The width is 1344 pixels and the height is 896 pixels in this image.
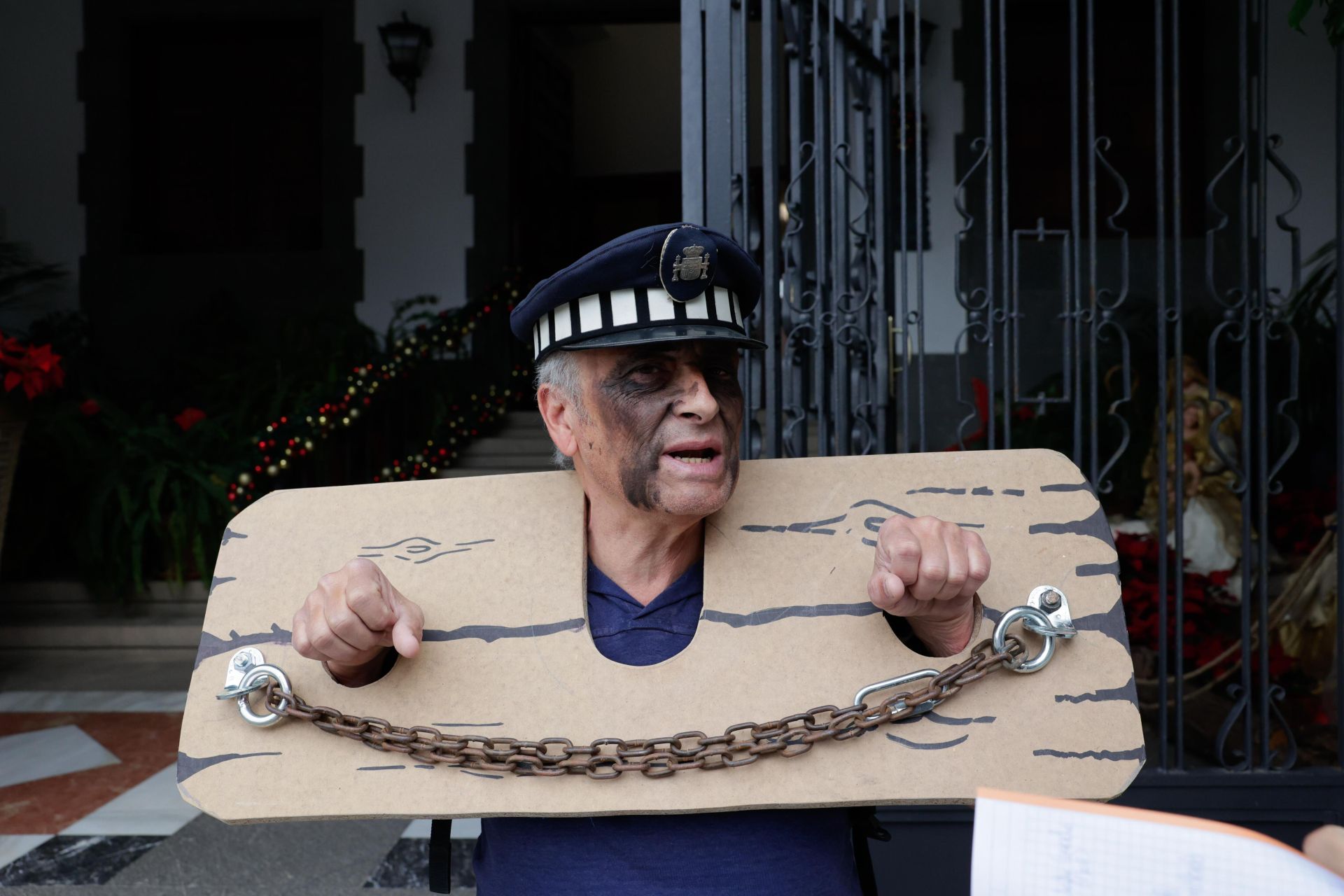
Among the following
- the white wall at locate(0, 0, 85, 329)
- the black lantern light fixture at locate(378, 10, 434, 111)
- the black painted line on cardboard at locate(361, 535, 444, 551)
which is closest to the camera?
the black painted line on cardboard at locate(361, 535, 444, 551)

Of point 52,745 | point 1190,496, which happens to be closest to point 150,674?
point 52,745

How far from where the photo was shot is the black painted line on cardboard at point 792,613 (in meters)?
1.25

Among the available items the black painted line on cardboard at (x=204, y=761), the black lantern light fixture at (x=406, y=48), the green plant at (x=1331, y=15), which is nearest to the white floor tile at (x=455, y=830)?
the black painted line on cardboard at (x=204, y=761)

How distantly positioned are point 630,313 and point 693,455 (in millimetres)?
205

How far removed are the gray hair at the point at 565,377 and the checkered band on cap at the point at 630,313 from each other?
0.04m

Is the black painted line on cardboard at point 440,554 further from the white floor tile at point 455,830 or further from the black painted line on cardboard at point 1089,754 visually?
the white floor tile at point 455,830

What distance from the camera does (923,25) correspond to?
7.24 m

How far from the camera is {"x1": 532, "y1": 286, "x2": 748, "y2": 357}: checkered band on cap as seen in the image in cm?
132

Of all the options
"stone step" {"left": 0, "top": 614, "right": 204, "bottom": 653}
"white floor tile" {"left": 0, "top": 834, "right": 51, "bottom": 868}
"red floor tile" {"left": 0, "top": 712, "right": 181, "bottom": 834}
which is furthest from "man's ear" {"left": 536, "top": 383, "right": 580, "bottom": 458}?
"stone step" {"left": 0, "top": 614, "right": 204, "bottom": 653}

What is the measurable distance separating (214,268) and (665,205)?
18.2 feet

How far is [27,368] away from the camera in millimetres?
4492

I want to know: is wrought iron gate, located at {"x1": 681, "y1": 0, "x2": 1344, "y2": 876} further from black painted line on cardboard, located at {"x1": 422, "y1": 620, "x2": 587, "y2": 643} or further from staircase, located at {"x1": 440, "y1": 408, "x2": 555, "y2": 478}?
staircase, located at {"x1": 440, "y1": 408, "x2": 555, "y2": 478}

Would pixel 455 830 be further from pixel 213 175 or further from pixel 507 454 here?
pixel 213 175

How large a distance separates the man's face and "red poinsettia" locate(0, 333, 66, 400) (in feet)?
13.6
